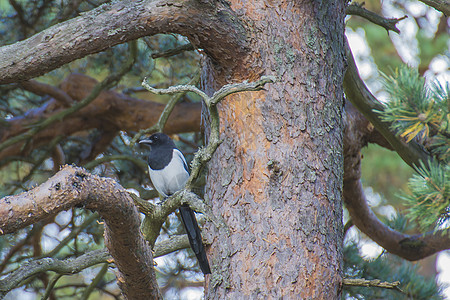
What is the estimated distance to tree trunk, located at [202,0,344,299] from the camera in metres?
1.97

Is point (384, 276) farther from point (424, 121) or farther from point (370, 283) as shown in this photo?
point (424, 121)

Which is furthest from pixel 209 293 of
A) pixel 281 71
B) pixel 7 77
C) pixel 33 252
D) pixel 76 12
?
pixel 76 12

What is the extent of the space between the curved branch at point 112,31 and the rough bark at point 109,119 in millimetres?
1990

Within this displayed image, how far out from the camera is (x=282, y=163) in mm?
2078

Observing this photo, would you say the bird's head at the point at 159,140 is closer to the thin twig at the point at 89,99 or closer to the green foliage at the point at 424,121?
the thin twig at the point at 89,99

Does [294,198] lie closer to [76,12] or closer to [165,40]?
[165,40]

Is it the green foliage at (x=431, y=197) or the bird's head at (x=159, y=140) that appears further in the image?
the bird's head at (x=159, y=140)

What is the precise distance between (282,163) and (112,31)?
0.85 metres

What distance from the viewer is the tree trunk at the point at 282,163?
197cm

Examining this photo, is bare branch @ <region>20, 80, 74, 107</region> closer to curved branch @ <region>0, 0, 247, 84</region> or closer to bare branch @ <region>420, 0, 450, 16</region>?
curved branch @ <region>0, 0, 247, 84</region>

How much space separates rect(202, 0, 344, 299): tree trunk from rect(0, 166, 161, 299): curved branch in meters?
0.38

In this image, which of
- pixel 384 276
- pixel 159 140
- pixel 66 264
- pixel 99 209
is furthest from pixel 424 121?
pixel 159 140

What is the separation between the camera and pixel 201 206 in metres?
1.68

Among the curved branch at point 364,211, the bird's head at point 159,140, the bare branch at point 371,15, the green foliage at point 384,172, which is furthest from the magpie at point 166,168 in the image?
the green foliage at point 384,172
